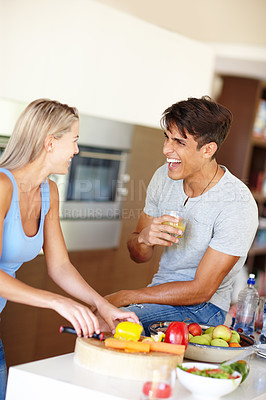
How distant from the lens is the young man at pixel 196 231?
2.27 meters

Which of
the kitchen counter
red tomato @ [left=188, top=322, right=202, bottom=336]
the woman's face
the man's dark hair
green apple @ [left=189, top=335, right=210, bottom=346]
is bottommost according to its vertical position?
the kitchen counter

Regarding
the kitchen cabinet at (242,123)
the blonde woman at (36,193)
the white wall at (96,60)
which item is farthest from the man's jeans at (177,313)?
the kitchen cabinet at (242,123)

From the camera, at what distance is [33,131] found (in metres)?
1.95

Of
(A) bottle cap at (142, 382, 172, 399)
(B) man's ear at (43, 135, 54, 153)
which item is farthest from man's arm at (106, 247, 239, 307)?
(A) bottle cap at (142, 382, 172, 399)

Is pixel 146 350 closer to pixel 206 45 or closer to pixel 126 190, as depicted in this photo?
pixel 126 190

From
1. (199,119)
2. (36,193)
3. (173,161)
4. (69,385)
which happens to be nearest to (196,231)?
(173,161)

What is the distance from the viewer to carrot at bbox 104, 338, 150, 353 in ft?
5.31

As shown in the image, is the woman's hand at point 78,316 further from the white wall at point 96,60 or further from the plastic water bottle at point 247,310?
the white wall at point 96,60

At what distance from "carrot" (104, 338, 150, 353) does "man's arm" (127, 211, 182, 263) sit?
66cm

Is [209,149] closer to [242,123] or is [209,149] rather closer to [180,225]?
[180,225]

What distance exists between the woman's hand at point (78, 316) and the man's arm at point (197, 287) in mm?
A: 643

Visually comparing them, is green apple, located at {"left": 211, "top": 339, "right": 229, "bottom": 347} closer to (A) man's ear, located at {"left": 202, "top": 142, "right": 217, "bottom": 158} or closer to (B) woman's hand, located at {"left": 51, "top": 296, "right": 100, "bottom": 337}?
(B) woman's hand, located at {"left": 51, "top": 296, "right": 100, "bottom": 337}

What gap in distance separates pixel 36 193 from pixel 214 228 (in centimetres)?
76

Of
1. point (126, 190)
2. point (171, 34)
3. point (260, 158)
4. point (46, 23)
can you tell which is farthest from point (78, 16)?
point (260, 158)
